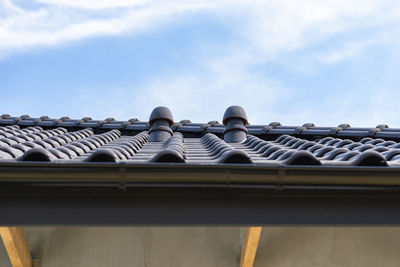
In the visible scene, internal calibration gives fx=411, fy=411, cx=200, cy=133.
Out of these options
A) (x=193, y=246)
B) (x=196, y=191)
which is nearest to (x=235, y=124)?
(x=193, y=246)

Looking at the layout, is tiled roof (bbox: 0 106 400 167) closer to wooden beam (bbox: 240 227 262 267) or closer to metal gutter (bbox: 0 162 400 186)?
metal gutter (bbox: 0 162 400 186)

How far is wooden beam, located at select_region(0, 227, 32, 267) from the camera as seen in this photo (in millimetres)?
4637

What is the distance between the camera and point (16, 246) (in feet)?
16.3

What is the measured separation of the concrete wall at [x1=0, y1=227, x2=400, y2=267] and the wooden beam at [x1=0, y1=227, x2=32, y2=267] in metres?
0.39

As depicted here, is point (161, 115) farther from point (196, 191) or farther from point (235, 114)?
point (196, 191)

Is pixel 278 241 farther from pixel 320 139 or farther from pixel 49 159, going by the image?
pixel 49 159

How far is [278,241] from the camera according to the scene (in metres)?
5.95

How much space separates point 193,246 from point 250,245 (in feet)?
3.92

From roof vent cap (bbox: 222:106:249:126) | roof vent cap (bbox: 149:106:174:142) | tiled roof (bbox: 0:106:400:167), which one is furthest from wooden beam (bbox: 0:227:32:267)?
roof vent cap (bbox: 222:106:249:126)

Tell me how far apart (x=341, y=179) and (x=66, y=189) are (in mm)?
1795

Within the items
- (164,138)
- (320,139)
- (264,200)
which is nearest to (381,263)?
(320,139)

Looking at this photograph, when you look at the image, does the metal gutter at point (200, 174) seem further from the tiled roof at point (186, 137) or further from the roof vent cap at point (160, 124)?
the roof vent cap at point (160, 124)

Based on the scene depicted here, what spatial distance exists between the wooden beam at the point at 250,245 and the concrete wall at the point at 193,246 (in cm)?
44

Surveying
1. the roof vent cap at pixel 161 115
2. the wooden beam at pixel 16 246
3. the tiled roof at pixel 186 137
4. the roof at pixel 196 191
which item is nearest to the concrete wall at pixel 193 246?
the wooden beam at pixel 16 246
